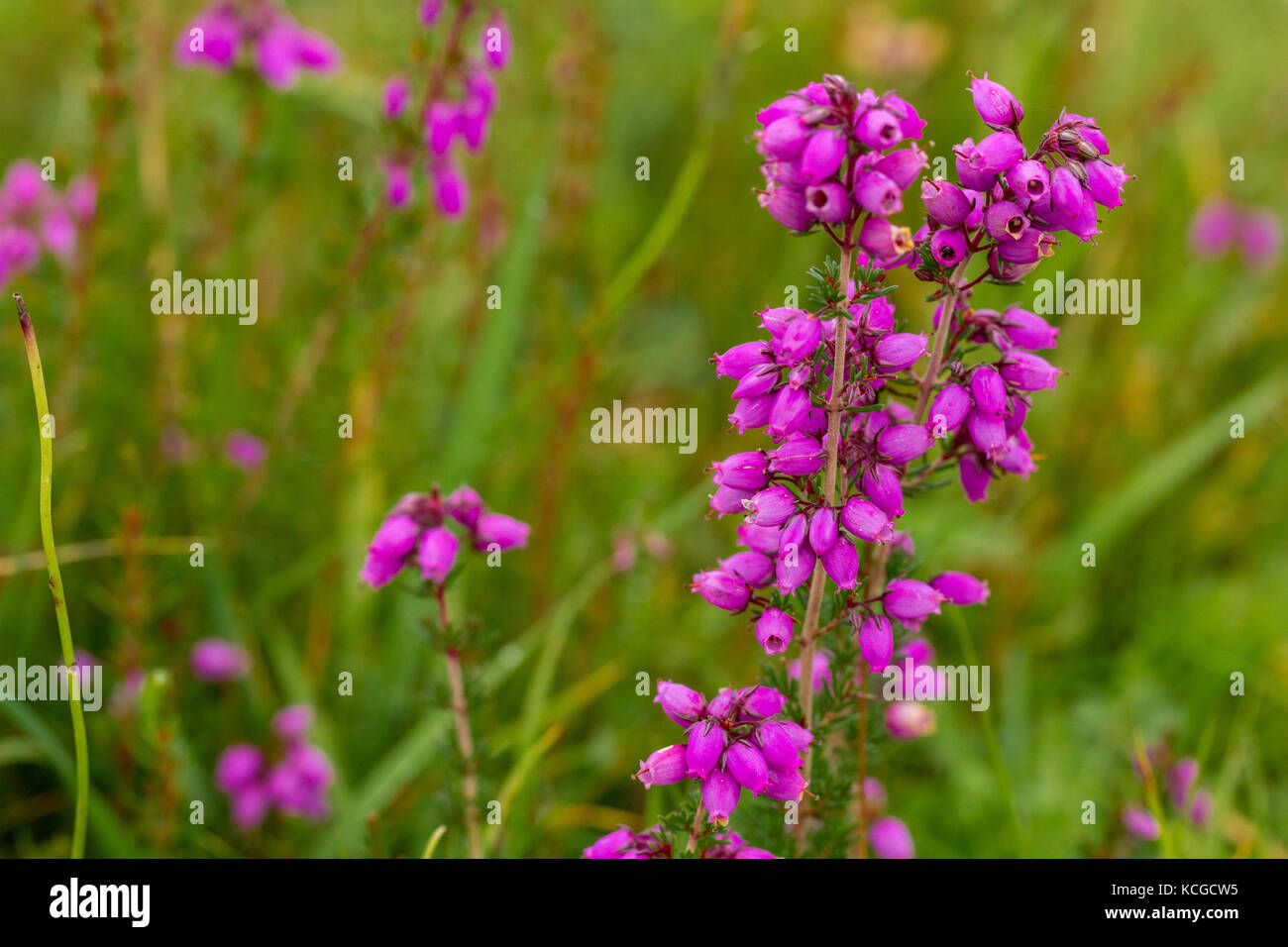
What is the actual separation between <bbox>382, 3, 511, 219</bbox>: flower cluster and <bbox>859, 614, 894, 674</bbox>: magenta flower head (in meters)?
2.42

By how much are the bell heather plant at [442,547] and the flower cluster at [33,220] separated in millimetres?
2745

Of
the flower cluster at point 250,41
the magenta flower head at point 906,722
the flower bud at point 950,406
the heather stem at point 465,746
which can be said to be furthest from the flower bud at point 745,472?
the flower cluster at point 250,41

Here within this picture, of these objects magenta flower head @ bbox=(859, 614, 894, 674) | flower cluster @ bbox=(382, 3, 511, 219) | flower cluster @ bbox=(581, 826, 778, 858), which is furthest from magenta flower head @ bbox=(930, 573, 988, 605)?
flower cluster @ bbox=(382, 3, 511, 219)

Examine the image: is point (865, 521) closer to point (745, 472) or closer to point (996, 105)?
point (745, 472)

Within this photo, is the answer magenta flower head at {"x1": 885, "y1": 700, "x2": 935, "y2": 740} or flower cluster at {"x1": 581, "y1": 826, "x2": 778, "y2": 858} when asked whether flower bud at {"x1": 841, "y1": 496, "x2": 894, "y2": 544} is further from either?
magenta flower head at {"x1": 885, "y1": 700, "x2": 935, "y2": 740}

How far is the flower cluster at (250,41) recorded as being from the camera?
4230 millimetres

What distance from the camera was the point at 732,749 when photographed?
2.02 metres

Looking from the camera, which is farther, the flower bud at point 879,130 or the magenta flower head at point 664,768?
the magenta flower head at point 664,768

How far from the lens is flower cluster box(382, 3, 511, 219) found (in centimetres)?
367

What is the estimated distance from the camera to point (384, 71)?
7.12 metres

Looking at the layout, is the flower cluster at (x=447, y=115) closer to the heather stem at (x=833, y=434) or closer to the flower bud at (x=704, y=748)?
the heather stem at (x=833, y=434)

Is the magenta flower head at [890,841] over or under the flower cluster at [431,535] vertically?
under
